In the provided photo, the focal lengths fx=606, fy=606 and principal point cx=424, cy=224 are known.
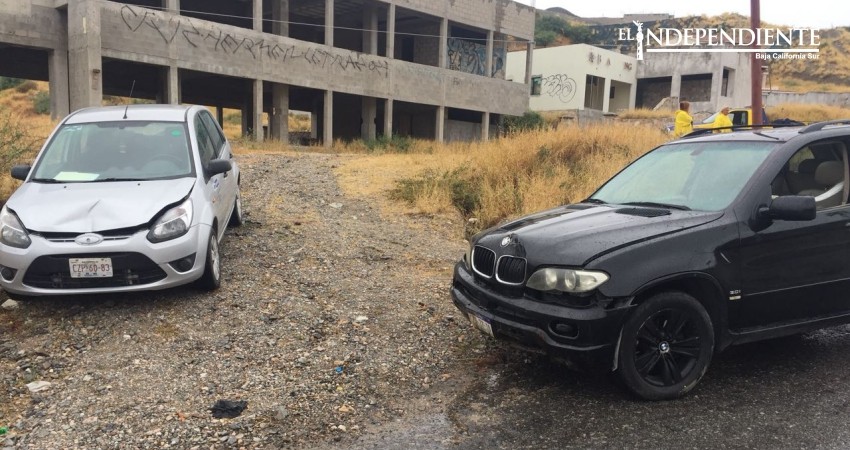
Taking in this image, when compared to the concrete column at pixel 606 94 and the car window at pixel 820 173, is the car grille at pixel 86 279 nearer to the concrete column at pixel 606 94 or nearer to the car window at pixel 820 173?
the car window at pixel 820 173

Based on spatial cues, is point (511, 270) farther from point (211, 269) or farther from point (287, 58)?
point (287, 58)

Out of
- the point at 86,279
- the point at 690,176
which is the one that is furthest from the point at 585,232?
the point at 86,279

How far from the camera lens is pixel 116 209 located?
5.14 metres

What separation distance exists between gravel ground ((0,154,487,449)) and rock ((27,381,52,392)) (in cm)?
3

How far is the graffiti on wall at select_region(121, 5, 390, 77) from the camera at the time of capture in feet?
66.2

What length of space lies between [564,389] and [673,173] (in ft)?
6.54

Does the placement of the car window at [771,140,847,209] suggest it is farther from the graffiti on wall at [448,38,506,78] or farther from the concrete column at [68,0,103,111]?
the graffiti on wall at [448,38,506,78]

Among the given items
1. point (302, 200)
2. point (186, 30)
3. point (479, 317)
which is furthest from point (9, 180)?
point (186, 30)

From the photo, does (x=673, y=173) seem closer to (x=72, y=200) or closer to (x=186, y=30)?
(x=72, y=200)

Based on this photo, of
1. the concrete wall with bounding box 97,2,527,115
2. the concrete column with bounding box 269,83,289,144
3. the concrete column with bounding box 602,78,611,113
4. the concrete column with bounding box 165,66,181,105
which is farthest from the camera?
the concrete column with bounding box 602,78,611,113

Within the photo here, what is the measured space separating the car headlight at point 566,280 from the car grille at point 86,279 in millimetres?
3226

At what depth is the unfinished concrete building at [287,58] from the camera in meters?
20.0

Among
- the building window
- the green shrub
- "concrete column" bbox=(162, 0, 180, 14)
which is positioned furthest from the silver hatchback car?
the green shrub

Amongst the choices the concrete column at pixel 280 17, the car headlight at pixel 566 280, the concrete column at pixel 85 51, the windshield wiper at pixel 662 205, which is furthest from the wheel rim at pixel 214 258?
the concrete column at pixel 280 17
